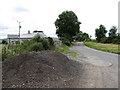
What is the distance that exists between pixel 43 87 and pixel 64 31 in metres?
32.2

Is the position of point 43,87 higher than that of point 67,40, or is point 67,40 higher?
point 67,40

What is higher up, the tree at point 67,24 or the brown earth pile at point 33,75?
the tree at point 67,24

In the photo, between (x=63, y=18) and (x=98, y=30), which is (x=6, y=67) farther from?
(x=98, y=30)

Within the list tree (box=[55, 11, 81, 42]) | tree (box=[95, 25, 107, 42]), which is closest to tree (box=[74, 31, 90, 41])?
tree (box=[95, 25, 107, 42])

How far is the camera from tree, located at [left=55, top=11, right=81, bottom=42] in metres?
34.2

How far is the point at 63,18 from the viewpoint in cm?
3503

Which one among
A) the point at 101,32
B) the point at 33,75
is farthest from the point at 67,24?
the point at 33,75

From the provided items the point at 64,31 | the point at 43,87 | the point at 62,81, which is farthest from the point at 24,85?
the point at 64,31

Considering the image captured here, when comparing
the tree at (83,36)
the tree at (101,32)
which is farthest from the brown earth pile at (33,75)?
the tree at (83,36)

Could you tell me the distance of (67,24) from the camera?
3425cm

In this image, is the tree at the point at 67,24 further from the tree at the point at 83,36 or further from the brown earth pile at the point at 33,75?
the tree at the point at 83,36

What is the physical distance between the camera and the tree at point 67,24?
112ft

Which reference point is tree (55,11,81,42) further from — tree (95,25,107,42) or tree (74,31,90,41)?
tree (74,31,90,41)

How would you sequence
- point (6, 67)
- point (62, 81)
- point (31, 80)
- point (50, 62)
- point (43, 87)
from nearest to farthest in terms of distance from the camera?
point (43, 87), point (31, 80), point (62, 81), point (6, 67), point (50, 62)
